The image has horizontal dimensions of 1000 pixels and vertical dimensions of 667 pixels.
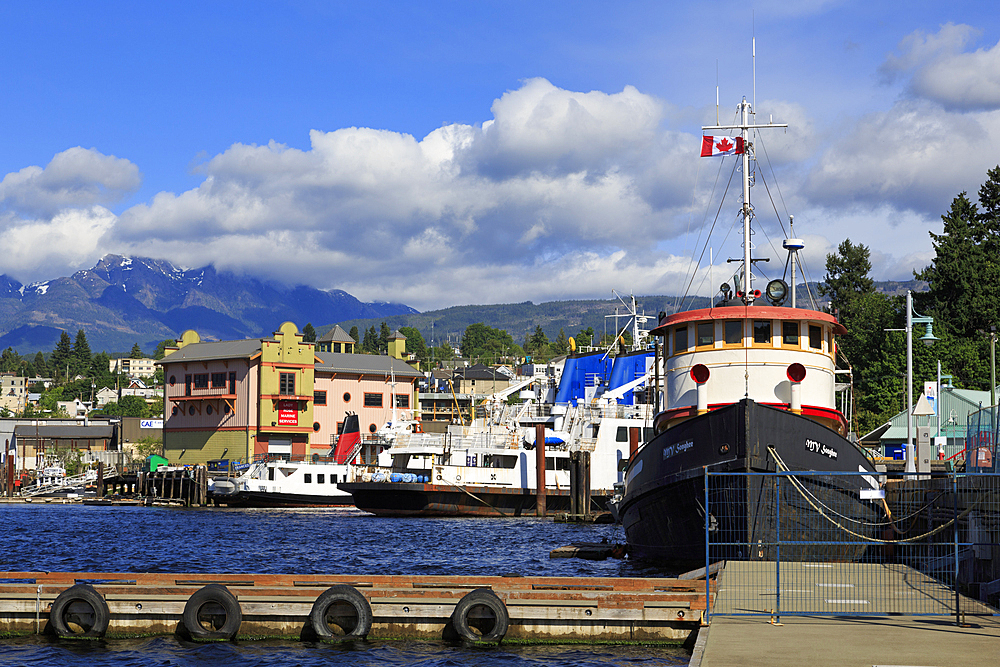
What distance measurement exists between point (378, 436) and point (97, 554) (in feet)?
82.5

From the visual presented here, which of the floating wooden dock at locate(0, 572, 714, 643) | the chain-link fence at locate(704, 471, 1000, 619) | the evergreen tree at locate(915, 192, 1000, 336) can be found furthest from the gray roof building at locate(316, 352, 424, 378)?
the floating wooden dock at locate(0, 572, 714, 643)

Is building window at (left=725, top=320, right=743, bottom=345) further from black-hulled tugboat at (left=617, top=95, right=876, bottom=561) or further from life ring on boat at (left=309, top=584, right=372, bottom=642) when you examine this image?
life ring on boat at (left=309, top=584, right=372, bottom=642)

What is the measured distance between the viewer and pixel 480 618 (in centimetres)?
1523

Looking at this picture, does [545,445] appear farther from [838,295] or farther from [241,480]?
[838,295]

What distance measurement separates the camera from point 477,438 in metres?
53.5

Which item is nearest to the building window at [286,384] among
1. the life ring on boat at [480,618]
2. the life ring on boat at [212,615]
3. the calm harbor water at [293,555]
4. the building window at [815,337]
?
the calm harbor water at [293,555]

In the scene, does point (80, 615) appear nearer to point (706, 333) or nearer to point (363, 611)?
point (363, 611)

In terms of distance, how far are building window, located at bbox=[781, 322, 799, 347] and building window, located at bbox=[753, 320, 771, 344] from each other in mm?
390

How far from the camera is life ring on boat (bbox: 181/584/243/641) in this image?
15.3 m

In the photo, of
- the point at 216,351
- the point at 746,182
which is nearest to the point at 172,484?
the point at 216,351

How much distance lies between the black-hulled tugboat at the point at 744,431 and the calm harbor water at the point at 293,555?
3.17 m

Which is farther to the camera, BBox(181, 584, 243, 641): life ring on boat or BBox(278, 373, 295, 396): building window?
BBox(278, 373, 295, 396): building window

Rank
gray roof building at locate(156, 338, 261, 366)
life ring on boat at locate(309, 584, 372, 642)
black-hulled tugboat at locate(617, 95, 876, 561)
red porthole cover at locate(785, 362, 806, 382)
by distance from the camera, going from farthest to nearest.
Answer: gray roof building at locate(156, 338, 261, 366), red porthole cover at locate(785, 362, 806, 382), black-hulled tugboat at locate(617, 95, 876, 561), life ring on boat at locate(309, 584, 372, 642)

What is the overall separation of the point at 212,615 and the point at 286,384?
6617cm
